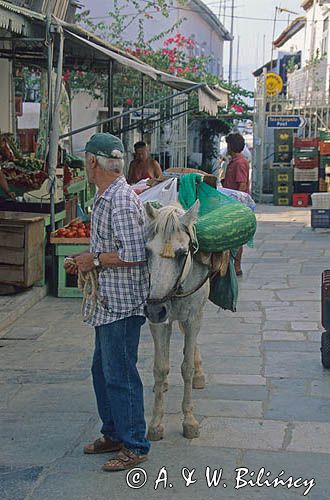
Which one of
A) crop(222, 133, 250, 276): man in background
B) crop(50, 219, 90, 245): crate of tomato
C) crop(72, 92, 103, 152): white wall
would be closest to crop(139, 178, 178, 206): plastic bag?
crop(50, 219, 90, 245): crate of tomato

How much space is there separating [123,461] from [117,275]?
1.08 meters

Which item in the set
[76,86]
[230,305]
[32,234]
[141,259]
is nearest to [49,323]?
[32,234]

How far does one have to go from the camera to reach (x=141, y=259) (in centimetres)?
471

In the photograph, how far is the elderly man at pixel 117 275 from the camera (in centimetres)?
468

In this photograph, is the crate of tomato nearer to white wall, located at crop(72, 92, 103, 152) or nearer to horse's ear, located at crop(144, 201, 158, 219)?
horse's ear, located at crop(144, 201, 158, 219)

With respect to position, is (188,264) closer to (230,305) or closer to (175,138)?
(230,305)

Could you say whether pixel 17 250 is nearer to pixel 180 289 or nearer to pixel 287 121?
pixel 180 289

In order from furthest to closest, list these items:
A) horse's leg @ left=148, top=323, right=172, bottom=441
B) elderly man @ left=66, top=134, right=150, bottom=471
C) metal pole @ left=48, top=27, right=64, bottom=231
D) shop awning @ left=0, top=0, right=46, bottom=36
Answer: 1. metal pole @ left=48, top=27, right=64, bottom=231
2. shop awning @ left=0, top=0, right=46, bottom=36
3. horse's leg @ left=148, top=323, right=172, bottom=441
4. elderly man @ left=66, top=134, right=150, bottom=471

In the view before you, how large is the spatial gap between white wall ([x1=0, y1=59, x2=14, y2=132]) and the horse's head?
372 inches

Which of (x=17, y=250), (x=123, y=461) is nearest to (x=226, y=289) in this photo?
(x=123, y=461)

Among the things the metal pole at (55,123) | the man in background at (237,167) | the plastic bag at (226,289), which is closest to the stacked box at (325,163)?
the man in background at (237,167)

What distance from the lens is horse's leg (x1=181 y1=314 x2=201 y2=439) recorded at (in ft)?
17.7

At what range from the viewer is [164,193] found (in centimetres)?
645

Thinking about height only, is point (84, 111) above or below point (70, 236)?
above
